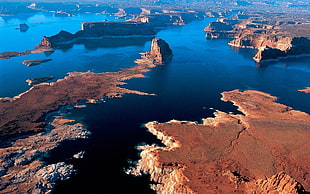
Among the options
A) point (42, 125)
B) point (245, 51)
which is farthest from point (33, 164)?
point (245, 51)

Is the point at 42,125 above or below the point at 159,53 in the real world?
below

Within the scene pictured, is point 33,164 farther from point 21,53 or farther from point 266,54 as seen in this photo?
point 266,54

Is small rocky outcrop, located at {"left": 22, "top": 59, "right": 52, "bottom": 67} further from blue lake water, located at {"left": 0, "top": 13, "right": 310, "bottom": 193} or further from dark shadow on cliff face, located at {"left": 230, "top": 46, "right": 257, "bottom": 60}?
dark shadow on cliff face, located at {"left": 230, "top": 46, "right": 257, "bottom": 60}

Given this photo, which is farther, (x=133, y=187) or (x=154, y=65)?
(x=154, y=65)

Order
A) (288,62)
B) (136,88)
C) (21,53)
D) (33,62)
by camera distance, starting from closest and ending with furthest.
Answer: (136,88), (33,62), (21,53), (288,62)

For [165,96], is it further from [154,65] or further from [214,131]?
[154,65]

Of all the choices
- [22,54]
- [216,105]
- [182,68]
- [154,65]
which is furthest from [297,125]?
[22,54]
